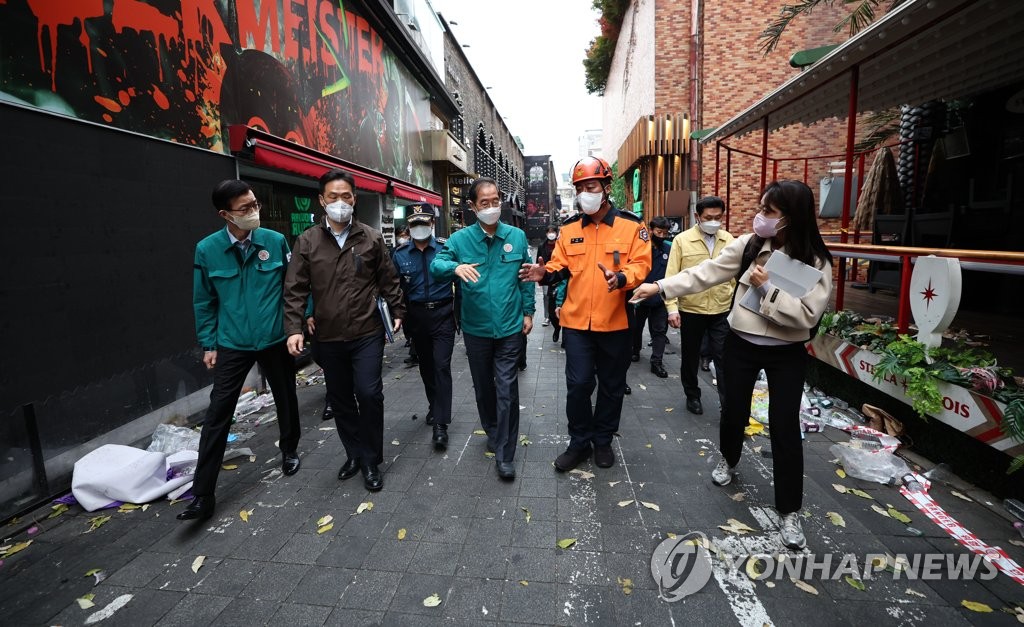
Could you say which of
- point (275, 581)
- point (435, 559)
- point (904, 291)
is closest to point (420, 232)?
point (435, 559)

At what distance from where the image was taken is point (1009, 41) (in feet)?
17.2

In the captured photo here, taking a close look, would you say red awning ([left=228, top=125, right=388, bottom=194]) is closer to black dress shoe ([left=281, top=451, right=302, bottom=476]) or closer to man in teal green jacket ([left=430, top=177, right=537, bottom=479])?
man in teal green jacket ([left=430, top=177, right=537, bottom=479])

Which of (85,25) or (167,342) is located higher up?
(85,25)

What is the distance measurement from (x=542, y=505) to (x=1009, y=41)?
702 cm

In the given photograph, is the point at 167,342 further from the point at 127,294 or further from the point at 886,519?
the point at 886,519

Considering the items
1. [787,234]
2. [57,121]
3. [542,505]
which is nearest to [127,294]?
[57,121]

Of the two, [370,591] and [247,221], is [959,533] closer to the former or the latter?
[370,591]

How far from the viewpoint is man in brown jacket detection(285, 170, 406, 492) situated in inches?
132

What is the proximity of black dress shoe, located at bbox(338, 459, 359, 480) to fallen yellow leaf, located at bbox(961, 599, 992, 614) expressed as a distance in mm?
3601

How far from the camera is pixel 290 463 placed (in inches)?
148

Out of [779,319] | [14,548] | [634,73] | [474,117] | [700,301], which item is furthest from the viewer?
[474,117]

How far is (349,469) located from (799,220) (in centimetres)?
341

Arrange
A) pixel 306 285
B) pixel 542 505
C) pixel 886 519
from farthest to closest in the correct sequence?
1. pixel 306 285
2. pixel 542 505
3. pixel 886 519

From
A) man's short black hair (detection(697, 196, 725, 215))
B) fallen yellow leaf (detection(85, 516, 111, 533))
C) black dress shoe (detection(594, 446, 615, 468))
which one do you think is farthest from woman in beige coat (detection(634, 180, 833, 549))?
fallen yellow leaf (detection(85, 516, 111, 533))
